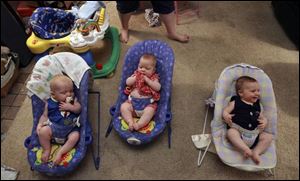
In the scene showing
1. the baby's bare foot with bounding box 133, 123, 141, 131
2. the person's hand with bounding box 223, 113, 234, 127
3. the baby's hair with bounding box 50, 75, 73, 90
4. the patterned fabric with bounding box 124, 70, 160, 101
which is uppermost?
the baby's hair with bounding box 50, 75, 73, 90

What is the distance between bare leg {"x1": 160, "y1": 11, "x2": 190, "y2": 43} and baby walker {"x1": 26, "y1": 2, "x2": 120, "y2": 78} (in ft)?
0.88

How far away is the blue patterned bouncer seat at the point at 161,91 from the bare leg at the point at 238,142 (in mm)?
232

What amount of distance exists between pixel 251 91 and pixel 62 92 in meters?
0.71

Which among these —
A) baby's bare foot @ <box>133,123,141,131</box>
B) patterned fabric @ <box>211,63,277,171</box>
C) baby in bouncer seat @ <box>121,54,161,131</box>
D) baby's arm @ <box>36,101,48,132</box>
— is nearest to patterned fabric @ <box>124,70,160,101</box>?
baby in bouncer seat @ <box>121,54,161,131</box>

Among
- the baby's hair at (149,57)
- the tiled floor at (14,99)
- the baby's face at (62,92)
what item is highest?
the tiled floor at (14,99)

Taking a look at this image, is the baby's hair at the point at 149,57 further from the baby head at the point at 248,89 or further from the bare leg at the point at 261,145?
the bare leg at the point at 261,145

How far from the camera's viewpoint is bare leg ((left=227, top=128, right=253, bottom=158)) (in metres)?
0.93

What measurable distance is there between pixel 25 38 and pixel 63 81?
1.05 feet

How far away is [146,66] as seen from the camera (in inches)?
42.5

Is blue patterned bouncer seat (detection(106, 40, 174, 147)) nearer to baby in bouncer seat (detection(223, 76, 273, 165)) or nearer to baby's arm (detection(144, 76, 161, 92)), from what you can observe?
baby's arm (detection(144, 76, 161, 92))

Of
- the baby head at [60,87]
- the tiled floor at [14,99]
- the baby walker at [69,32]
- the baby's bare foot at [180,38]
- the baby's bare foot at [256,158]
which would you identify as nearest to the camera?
the tiled floor at [14,99]

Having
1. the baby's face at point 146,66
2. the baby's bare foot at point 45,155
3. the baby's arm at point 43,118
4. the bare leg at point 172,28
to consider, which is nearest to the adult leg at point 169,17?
the bare leg at point 172,28

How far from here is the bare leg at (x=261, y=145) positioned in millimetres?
916

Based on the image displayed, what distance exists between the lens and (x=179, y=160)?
3.20 feet
